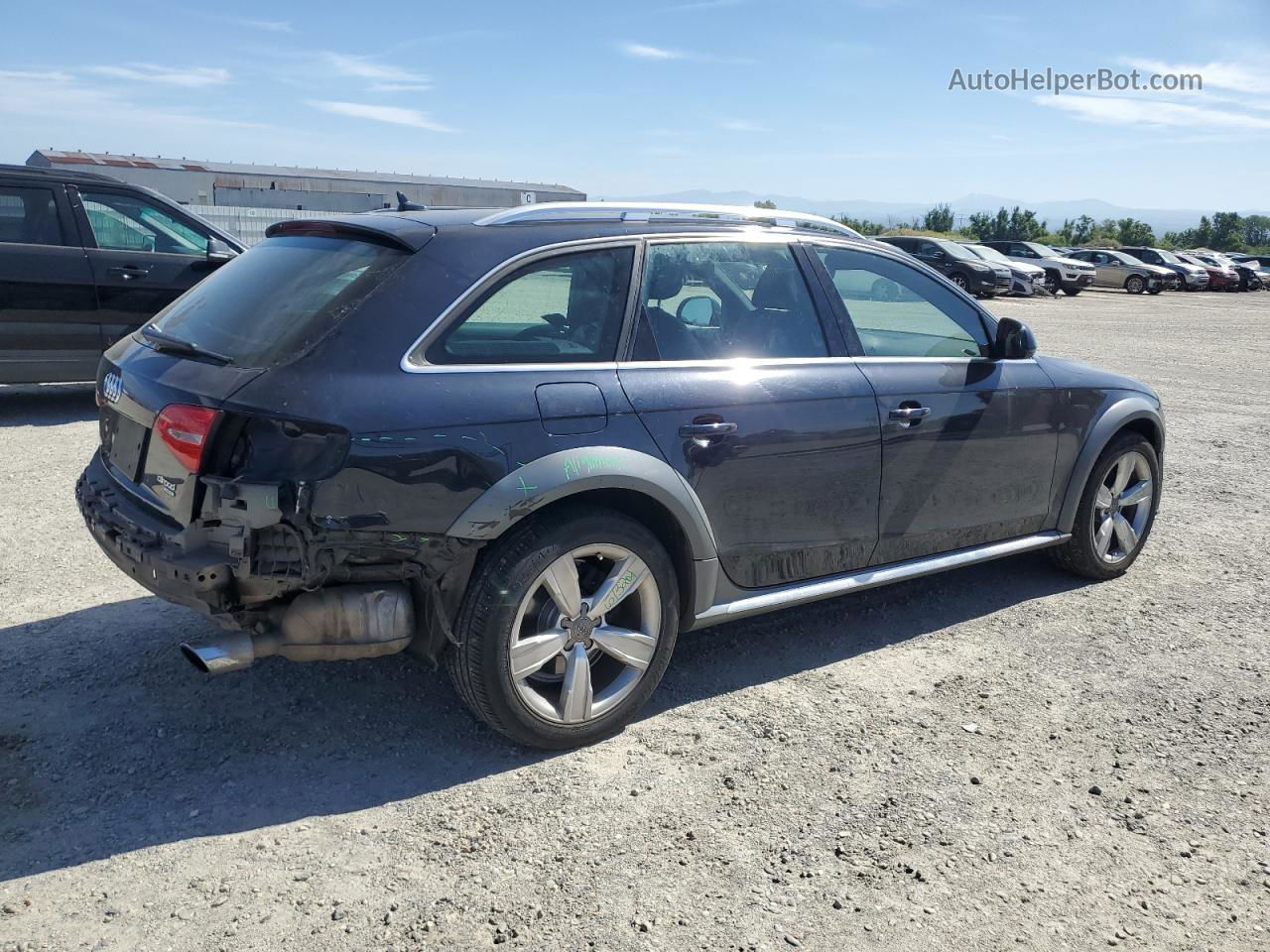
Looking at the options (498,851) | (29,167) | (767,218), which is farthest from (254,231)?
(498,851)

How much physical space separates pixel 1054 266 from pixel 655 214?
33827 mm

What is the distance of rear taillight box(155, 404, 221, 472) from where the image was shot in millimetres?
3168

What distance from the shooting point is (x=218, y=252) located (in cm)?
854

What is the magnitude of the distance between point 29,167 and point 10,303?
3.89 feet

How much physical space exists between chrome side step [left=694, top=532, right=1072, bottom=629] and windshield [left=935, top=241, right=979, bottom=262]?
1030 inches

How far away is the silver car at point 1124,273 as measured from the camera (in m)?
39.8

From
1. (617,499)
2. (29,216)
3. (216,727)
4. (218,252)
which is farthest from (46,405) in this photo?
(617,499)

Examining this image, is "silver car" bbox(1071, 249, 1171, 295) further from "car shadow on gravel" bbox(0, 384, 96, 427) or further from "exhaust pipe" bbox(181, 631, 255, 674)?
"exhaust pipe" bbox(181, 631, 255, 674)

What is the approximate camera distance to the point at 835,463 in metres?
4.20

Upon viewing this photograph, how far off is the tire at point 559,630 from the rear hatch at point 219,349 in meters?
0.87

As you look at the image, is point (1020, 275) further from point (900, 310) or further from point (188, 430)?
point (188, 430)

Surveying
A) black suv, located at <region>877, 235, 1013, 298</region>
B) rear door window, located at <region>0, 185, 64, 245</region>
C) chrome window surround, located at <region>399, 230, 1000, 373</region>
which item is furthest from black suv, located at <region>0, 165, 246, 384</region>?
black suv, located at <region>877, 235, 1013, 298</region>

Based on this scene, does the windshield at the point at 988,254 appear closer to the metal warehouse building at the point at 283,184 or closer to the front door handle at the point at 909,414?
the metal warehouse building at the point at 283,184

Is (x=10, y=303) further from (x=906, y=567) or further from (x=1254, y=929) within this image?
(x=1254, y=929)
